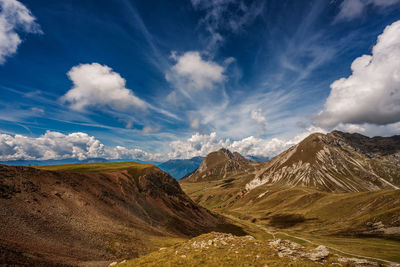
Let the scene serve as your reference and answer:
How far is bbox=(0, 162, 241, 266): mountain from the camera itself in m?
30.2

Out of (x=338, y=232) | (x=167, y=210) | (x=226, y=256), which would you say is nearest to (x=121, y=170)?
(x=167, y=210)

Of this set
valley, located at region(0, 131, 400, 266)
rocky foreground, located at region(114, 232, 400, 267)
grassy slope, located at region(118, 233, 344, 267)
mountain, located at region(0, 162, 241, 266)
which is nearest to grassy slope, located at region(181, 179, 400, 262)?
valley, located at region(0, 131, 400, 266)

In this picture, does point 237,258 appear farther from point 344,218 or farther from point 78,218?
point 344,218

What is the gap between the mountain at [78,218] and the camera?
98.9 feet

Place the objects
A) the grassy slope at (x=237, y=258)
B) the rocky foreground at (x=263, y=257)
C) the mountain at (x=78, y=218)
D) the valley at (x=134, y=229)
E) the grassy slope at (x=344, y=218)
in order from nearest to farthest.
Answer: the rocky foreground at (x=263, y=257)
the grassy slope at (x=237, y=258)
the valley at (x=134, y=229)
the mountain at (x=78, y=218)
the grassy slope at (x=344, y=218)

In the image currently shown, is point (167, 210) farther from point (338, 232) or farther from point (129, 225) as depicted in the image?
point (338, 232)

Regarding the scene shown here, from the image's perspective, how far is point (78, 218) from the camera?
1786 inches

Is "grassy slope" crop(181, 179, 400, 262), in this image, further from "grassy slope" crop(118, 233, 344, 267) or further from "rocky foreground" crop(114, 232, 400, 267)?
"grassy slope" crop(118, 233, 344, 267)

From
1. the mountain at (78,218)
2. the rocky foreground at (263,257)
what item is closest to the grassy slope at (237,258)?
the rocky foreground at (263,257)

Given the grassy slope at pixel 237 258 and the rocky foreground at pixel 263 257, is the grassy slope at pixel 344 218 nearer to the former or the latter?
the rocky foreground at pixel 263 257

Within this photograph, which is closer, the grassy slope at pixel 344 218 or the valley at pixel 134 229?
the valley at pixel 134 229

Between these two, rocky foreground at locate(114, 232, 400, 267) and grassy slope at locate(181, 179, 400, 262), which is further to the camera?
grassy slope at locate(181, 179, 400, 262)

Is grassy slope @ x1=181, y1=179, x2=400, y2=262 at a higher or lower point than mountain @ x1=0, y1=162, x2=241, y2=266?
lower

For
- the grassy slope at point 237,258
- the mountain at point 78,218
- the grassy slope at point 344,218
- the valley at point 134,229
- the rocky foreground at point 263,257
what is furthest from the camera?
the grassy slope at point 344,218
